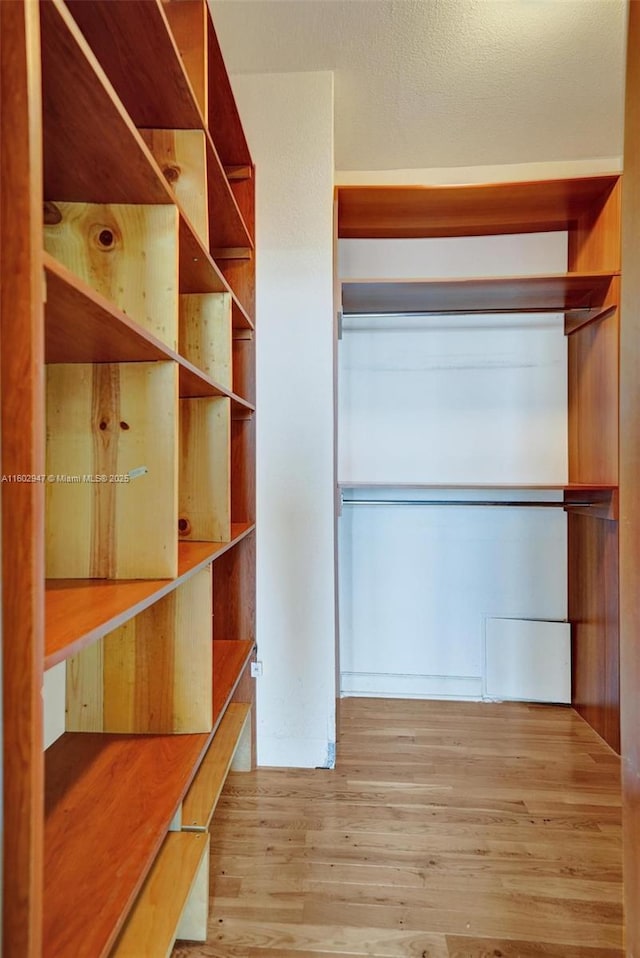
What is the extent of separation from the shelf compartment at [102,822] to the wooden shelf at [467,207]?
2.08 m

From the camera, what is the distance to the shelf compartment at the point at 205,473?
1.46 metres

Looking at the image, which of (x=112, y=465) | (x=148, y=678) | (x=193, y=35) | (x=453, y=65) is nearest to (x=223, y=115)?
(x=193, y=35)

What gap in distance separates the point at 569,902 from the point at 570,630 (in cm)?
126

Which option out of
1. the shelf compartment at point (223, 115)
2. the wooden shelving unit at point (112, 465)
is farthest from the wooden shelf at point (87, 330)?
the shelf compartment at point (223, 115)

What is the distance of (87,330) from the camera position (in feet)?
2.63

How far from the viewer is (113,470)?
39.3 inches

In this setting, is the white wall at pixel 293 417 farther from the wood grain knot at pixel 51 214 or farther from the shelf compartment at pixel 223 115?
the wood grain knot at pixel 51 214

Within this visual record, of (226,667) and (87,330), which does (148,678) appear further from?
(87,330)

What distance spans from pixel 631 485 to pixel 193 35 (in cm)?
152

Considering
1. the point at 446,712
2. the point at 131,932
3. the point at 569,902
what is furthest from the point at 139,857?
the point at 446,712

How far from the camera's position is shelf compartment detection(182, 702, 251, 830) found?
117 cm

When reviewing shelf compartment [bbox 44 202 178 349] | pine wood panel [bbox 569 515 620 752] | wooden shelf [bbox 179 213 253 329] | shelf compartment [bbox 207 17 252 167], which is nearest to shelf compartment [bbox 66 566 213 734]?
shelf compartment [bbox 44 202 178 349]

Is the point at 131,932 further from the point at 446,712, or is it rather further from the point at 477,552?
the point at 477,552

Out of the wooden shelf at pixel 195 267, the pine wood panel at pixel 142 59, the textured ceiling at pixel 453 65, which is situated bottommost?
the wooden shelf at pixel 195 267
